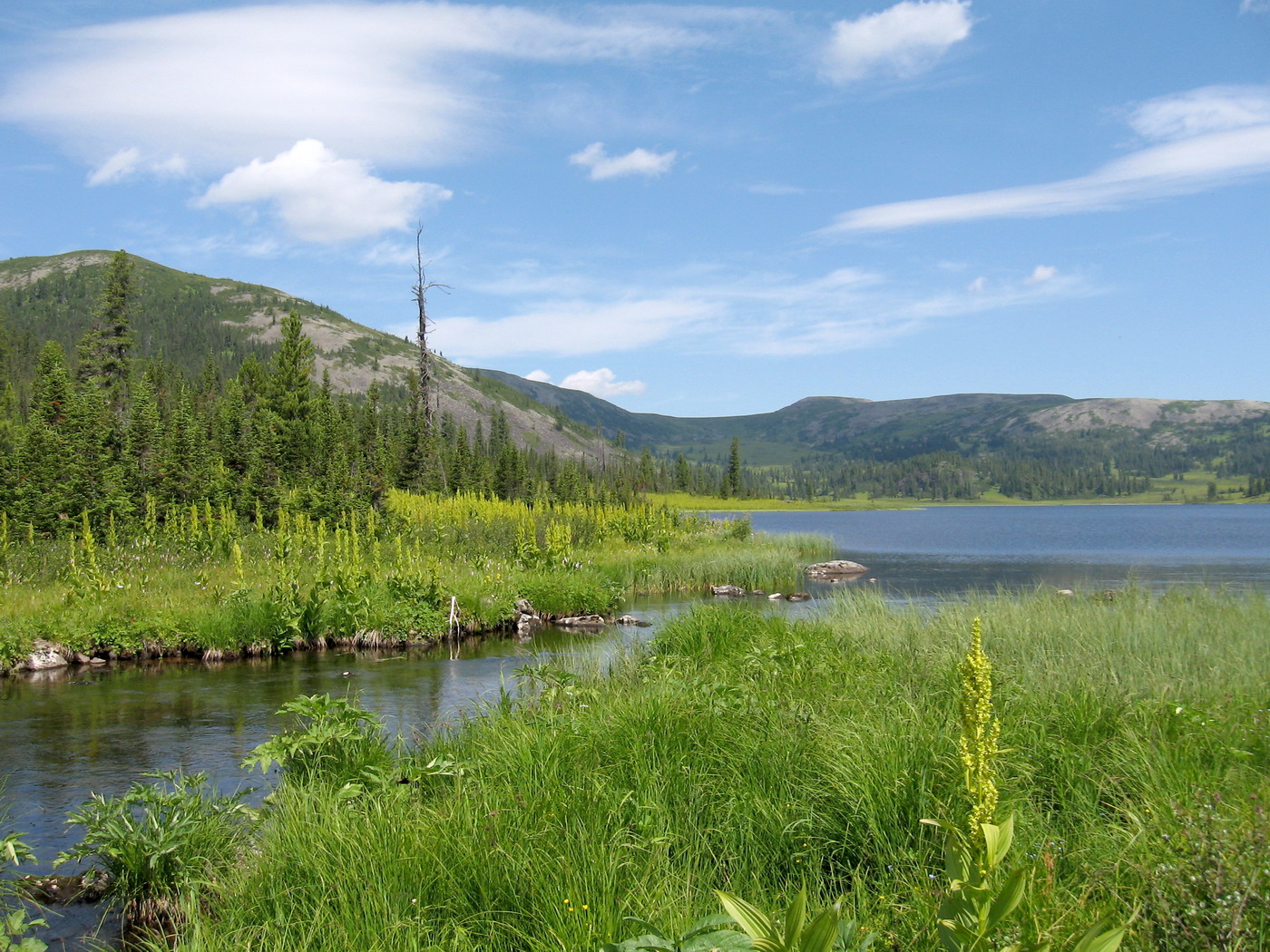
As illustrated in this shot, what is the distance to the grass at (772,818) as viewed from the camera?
368cm

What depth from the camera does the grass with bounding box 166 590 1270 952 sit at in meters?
3.68

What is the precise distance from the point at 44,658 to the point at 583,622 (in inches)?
407

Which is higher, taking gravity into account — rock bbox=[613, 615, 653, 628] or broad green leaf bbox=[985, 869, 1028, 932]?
broad green leaf bbox=[985, 869, 1028, 932]

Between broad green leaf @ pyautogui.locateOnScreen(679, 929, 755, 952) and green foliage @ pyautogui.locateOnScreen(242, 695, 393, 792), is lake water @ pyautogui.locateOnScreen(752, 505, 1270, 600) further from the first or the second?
broad green leaf @ pyautogui.locateOnScreen(679, 929, 755, 952)

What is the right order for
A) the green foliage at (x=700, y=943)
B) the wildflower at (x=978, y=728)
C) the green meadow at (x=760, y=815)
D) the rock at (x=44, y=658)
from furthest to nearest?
the rock at (x=44, y=658) < the green meadow at (x=760, y=815) < the wildflower at (x=978, y=728) < the green foliage at (x=700, y=943)

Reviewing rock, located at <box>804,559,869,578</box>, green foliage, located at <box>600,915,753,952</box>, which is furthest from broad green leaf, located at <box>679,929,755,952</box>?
rock, located at <box>804,559,869,578</box>

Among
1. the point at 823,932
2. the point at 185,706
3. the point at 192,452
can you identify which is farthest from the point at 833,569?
the point at 823,932

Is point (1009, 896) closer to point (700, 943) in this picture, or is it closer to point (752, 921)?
point (752, 921)

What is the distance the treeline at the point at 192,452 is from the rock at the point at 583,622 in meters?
9.78

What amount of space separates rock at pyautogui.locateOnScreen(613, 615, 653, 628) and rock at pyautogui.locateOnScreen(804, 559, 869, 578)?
14.5 metres

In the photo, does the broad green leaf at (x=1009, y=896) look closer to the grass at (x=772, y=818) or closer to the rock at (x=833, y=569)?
the grass at (x=772, y=818)

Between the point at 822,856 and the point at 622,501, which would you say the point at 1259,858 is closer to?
the point at 822,856

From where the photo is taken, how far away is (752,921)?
2.31m

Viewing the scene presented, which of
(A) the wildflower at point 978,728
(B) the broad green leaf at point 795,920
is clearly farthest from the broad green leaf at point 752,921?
(A) the wildflower at point 978,728
